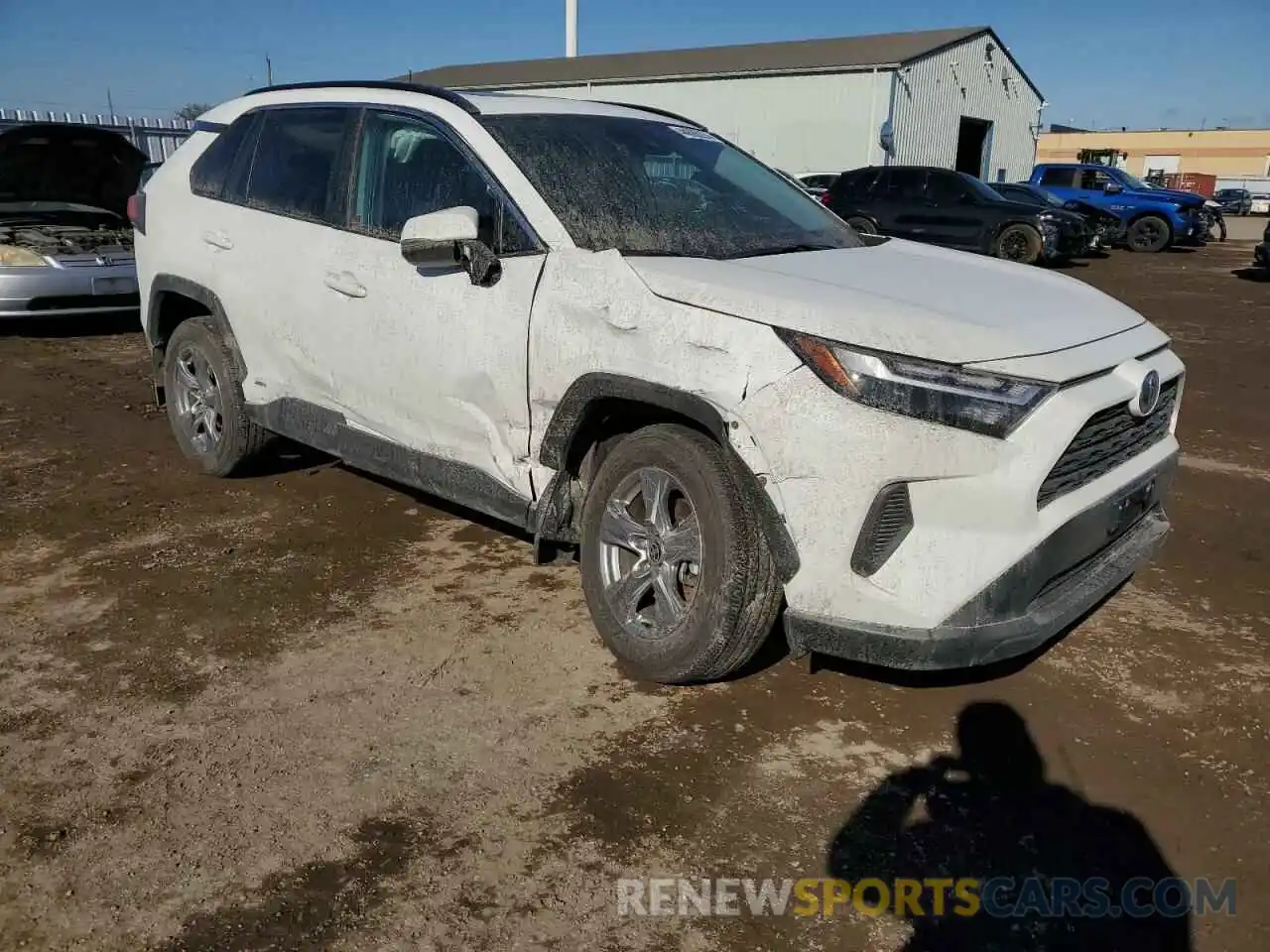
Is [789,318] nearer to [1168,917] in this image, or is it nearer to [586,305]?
[586,305]

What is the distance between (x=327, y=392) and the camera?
4.42 m

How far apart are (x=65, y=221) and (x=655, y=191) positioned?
8.29 metres

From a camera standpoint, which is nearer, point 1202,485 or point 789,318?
point 789,318

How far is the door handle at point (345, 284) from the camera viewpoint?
4086 millimetres

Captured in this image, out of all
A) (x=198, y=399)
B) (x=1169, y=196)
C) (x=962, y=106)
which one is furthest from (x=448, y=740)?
(x=962, y=106)

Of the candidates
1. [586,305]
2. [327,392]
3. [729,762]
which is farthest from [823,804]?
[327,392]

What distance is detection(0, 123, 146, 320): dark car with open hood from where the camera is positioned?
29.1 feet

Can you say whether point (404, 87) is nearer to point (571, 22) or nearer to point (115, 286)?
point (115, 286)

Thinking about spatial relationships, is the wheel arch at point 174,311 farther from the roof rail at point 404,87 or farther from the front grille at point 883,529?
the front grille at point 883,529

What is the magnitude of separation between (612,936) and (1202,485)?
4.73 m

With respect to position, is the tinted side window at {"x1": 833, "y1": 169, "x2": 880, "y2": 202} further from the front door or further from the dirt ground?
the front door

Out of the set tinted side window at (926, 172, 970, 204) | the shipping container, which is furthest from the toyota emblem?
the shipping container

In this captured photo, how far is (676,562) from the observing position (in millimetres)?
3264

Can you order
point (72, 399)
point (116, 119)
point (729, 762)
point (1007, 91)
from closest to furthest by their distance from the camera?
point (729, 762), point (72, 399), point (116, 119), point (1007, 91)
